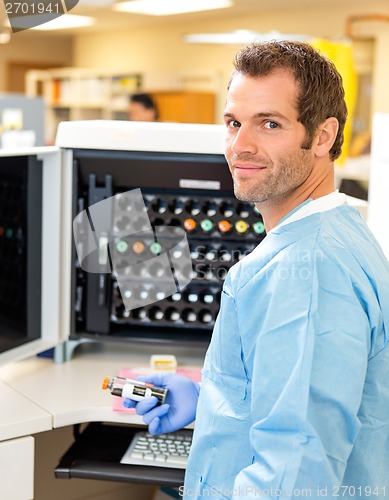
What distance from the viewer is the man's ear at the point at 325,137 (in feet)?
3.84

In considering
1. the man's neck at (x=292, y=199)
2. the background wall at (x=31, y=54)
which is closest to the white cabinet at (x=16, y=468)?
the man's neck at (x=292, y=199)

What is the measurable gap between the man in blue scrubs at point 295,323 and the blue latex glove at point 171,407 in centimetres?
22

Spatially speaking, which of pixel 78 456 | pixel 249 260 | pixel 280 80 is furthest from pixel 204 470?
pixel 280 80

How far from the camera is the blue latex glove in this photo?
1422 mm

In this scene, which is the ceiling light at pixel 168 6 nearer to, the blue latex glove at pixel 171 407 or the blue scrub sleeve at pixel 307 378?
the blue latex glove at pixel 171 407

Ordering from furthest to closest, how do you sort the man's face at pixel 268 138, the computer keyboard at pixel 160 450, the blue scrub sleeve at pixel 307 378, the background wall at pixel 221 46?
1. the background wall at pixel 221 46
2. the computer keyboard at pixel 160 450
3. the man's face at pixel 268 138
4. the blue scrub sleeve at pixel 307 378

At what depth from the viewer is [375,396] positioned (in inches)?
44.0

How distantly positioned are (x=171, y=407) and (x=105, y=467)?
221mm

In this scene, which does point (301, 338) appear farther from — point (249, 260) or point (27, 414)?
point (27, 414)

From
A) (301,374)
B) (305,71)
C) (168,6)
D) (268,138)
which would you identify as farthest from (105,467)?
(168,6)

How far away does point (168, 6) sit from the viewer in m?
8.01

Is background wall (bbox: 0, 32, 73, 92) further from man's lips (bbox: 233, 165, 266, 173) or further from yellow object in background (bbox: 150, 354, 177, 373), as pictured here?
man's lips (bbox: 233, 165, 266, 173)

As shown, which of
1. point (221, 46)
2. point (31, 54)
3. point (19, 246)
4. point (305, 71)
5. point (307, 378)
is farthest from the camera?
point (31, 54)

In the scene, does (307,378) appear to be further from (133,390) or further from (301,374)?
(133,390)
